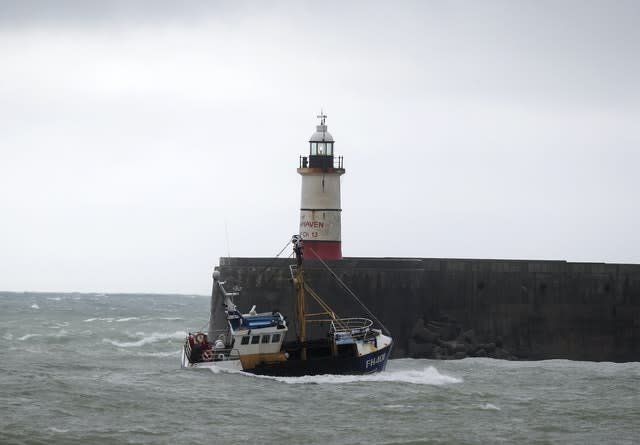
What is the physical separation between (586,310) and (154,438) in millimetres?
19747

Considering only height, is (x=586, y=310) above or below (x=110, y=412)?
above

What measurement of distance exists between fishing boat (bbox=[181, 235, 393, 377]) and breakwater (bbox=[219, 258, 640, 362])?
4145 millimetres

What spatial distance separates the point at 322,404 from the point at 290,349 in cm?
590

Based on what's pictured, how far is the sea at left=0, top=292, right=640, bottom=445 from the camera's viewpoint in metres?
24.8

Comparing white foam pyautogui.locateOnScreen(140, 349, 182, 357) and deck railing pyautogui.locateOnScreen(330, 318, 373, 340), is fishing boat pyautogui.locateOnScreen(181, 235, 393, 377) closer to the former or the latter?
deck railing pyautogui.locateOnScreen(330, 318, 373, 340)

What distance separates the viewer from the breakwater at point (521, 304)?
39375mm

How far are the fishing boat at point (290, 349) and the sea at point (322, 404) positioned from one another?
400mm

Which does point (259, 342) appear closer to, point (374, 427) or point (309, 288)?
point (309, 288)

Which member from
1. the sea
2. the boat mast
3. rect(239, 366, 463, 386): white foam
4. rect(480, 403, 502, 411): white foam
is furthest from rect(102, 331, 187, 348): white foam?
rect(480, 403, 502, 411): white foam

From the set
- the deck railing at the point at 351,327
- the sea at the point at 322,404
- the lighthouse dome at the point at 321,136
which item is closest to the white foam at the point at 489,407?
the sea at the point at 322,404

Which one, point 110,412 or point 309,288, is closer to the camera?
point 110,412

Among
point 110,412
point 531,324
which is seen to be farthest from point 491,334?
point 110,412

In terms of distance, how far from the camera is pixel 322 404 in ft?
95.5

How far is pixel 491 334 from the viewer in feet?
130
